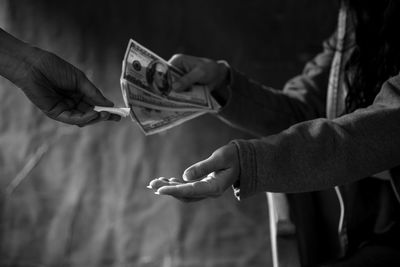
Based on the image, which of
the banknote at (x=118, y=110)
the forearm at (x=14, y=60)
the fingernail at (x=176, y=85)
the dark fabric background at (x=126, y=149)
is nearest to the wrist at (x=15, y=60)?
the forearm at (x=14, y=60)

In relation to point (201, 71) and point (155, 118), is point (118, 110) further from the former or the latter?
point (201, 71)

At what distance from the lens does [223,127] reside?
5.11 feet

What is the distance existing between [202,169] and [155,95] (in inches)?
11.6

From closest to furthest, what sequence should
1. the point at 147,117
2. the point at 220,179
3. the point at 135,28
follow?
1. the point at 220,179
2. the point at 147,117
3. the point at 135,28

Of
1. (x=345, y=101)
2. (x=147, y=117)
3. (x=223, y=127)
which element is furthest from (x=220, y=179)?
(x=223, y=127)

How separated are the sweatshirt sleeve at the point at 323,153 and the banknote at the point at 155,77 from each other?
28 cm

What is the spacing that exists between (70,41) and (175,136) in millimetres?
483

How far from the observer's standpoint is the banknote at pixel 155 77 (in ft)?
2.64

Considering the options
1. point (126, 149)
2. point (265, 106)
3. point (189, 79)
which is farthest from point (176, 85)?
point (126, 149)

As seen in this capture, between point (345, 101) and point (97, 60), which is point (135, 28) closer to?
point (97, 60)

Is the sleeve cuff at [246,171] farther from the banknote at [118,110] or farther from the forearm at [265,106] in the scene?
the forearm at [265,106]

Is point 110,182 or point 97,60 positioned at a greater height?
point 97,60

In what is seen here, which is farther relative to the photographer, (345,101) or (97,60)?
(97,60)

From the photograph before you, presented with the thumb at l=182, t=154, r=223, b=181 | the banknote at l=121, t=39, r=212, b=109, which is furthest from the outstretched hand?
the banknote at l=121, t=39, r=212, b=109
